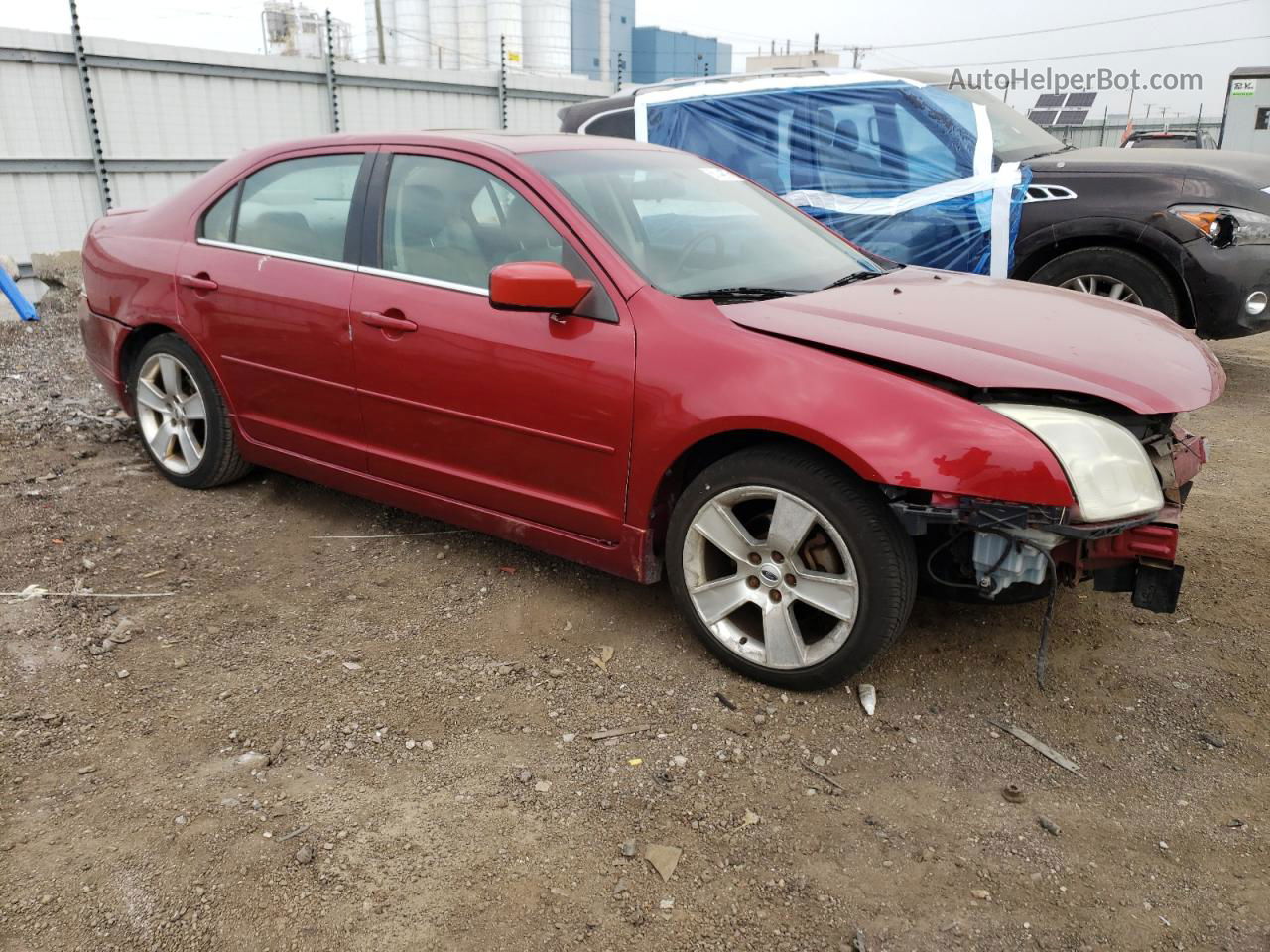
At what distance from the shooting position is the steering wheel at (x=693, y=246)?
326 centimetres

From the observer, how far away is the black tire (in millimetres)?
6047

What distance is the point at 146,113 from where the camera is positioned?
10.8 metres

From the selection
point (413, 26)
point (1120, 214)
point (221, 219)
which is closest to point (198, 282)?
point (221, 219)

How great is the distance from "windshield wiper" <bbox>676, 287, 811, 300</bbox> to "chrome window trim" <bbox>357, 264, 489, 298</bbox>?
720mm

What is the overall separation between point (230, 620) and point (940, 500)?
2.41m

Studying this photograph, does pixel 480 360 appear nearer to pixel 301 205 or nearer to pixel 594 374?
pixel 594 374

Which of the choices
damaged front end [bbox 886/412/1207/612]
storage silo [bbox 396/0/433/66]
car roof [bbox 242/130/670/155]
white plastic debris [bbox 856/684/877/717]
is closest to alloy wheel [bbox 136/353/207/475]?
car roof [bbox 242/130/670/155]

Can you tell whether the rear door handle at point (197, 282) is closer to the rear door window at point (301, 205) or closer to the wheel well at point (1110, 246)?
the rear door window at point (301, 205)

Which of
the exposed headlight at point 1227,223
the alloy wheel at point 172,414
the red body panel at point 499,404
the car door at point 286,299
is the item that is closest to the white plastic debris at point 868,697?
the red body panel at point 499,404

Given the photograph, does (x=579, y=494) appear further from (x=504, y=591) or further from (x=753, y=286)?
(x=753, y=286)

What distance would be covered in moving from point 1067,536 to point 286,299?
2.91 metres

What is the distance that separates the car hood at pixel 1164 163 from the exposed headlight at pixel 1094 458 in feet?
14.0

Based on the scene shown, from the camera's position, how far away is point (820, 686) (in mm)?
2947

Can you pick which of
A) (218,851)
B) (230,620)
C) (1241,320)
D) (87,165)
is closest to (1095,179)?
(1241,320)
